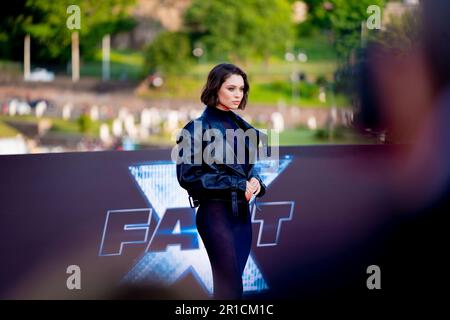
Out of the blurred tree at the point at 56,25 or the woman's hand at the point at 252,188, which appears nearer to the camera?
the woman's hand at the point at 252,188

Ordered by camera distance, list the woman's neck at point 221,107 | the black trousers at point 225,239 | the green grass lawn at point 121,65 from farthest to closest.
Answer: the green grass lawn at point 121,65 < the woman's neck at point 221,107 < the black trousers at point 225,239

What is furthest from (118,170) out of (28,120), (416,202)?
(416,202)

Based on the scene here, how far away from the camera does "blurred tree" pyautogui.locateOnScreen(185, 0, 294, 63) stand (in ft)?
19.4

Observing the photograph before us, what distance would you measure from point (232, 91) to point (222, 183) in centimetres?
43

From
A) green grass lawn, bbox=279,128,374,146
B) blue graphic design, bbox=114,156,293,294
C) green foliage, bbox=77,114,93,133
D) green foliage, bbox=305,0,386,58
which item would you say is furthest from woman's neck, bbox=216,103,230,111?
green foliage, bbox=305,0,386,58

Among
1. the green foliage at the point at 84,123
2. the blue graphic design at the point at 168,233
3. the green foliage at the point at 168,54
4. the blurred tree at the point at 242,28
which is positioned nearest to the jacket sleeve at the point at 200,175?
the blue graphic design at the point at 168,233

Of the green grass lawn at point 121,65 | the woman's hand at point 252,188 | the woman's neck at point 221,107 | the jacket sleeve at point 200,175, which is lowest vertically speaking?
the woman's hand at point 252,188

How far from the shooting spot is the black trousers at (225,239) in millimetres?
3842

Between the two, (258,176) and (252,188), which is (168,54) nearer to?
(258,176)

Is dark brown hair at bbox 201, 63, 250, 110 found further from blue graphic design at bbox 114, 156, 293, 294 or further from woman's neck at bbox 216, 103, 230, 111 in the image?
blue graphic design at bbox 114, 156, 293, 294

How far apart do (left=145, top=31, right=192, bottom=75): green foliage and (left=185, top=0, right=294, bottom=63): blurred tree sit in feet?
0.35

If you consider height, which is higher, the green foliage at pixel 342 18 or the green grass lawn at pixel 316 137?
the green foliage at pixel 342 18

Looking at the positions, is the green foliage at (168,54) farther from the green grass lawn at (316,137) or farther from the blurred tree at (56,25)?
the green grass lawn at (316,137)

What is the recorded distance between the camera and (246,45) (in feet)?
20.1
